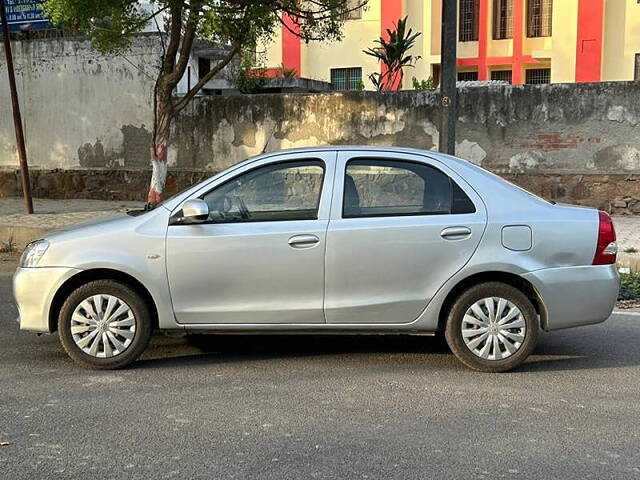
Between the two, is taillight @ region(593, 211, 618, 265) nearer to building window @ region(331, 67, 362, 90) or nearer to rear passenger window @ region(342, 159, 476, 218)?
rear passenger window @ region(342, 159, 476, 218)

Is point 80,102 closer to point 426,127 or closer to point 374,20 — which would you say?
point 426,127

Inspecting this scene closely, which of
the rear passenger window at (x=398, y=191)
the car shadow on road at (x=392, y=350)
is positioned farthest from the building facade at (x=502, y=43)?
the rear passenger window at (x=398, y=191)

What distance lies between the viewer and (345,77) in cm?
3070

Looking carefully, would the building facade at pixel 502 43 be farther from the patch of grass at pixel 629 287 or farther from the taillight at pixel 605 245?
the taillight at pixel 605 245

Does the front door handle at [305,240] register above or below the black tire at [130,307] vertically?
above

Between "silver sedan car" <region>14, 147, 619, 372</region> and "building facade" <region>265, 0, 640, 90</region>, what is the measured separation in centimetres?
2283

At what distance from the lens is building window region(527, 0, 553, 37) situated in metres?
28.9

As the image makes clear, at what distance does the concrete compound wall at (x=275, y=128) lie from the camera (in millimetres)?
14023

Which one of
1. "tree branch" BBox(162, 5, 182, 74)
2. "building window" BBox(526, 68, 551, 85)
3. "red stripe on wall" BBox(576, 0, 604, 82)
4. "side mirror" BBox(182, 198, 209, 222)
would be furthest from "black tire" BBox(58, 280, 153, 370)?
"building window" BBox(526, 68, 551, 85)

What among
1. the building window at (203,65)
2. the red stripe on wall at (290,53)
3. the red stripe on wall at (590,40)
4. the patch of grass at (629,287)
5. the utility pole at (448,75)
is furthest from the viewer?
the red stripe on wall at (290,53)

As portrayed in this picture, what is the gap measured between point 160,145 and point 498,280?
788 cm

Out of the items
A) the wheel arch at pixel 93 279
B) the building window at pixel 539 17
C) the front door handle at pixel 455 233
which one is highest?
the building window at pixel 539 17

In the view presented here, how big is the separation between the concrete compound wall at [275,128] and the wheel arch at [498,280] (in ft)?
29.0

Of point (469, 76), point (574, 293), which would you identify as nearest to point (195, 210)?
point (574, 293)
